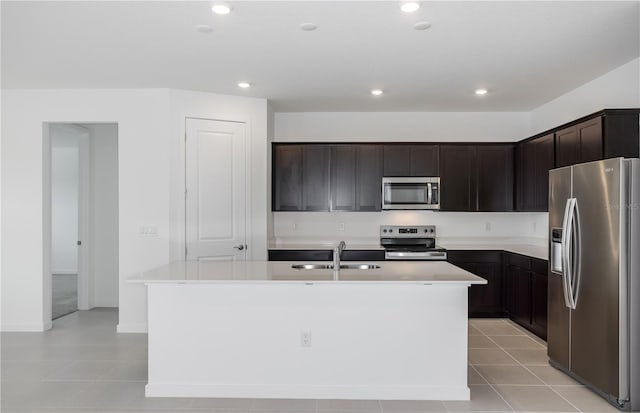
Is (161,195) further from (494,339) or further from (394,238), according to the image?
(494,339)

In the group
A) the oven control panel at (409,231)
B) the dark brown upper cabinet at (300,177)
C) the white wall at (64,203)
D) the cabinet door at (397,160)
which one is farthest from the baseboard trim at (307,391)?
the white wall at (64,203)

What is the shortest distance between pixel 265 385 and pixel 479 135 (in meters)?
4.43

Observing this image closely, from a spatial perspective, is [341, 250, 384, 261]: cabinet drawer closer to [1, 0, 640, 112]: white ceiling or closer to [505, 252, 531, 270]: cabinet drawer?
[505, 252, 531, 270]: cabinet drawer

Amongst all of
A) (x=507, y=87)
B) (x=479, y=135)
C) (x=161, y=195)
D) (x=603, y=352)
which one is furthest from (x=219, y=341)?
(x=479, y=135)

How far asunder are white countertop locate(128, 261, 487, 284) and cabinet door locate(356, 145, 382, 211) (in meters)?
2.13

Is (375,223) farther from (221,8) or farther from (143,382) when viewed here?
(221,8)

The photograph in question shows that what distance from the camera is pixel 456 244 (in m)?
5.87

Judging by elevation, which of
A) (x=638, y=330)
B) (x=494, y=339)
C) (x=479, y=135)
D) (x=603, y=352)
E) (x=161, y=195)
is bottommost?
(x=494, y=339)

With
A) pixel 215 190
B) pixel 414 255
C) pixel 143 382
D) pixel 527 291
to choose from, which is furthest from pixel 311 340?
pixel 527 291

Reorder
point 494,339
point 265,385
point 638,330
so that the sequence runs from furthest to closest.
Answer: point 494,339 < point 265,385 < point 638,330

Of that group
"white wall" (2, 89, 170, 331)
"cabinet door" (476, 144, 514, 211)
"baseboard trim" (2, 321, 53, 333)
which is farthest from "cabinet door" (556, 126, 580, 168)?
"baseboard trim" (2, 321, 53, 333)

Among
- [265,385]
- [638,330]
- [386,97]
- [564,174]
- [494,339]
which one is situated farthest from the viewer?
[386,97]

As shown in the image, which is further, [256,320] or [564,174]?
[564,174]

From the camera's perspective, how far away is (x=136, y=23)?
3162 millimetres
